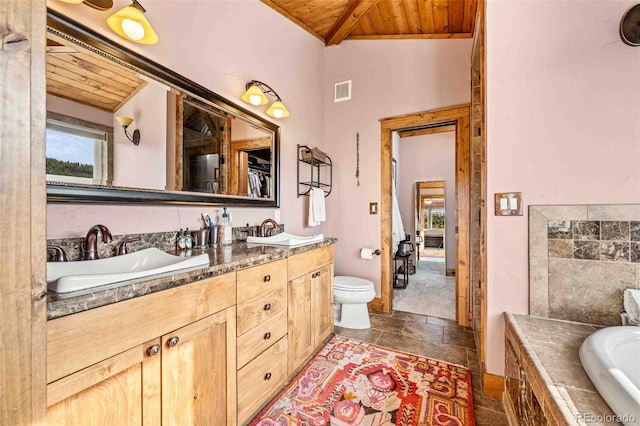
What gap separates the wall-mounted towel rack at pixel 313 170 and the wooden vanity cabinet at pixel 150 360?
5.88 ft

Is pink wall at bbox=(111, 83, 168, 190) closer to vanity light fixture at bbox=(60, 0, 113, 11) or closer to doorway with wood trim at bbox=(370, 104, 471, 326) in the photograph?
vanity light fixture at bbox=(60, 0, 113, 11)

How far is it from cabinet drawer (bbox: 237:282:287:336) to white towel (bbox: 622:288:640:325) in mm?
1811

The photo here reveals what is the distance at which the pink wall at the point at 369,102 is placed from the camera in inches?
105

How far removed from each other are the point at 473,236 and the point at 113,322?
2.64 meters

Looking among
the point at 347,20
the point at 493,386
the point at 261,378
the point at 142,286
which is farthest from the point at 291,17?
the point at 493,386

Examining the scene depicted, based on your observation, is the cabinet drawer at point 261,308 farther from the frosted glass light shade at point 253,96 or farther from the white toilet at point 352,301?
the frosted glass light shade at point 253,96

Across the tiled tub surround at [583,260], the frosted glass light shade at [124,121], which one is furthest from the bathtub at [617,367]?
the frosted glass light shade at [124,121]

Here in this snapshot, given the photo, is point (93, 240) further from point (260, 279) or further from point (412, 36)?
point (412, 36)

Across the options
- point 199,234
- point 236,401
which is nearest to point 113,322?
point 236,401

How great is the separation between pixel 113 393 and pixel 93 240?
65 cm

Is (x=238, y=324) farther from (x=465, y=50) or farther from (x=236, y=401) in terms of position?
(x=465, y=50)

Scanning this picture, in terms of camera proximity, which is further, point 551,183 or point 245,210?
point 245,210

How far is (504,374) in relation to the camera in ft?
5.02

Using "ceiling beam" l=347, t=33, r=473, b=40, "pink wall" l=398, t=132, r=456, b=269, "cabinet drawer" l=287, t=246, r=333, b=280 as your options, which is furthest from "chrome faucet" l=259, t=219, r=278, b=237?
"pink wall" l=398, t=132, r=456, b=269
